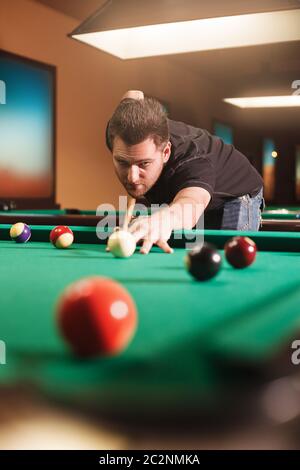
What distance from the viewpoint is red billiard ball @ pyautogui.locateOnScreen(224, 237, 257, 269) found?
1518 millimetres

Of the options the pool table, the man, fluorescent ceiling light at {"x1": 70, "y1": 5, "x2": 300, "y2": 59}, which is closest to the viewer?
the pool table

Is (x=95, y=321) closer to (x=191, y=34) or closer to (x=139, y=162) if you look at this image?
(x=139, y=162)

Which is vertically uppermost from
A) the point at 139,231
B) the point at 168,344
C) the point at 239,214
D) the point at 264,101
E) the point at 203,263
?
the point at 264,101

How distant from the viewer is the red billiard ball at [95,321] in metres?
0.71

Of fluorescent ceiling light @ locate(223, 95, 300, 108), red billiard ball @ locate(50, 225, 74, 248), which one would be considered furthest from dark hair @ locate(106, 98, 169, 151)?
fluorescent ceiling light @ locate(223, 95, 300, 108)

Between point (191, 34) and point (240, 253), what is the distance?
2092 mm

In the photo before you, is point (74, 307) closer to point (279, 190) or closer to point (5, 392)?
point (5, 392)

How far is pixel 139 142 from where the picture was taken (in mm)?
2318

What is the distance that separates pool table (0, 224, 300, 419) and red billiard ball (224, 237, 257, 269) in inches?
4.1

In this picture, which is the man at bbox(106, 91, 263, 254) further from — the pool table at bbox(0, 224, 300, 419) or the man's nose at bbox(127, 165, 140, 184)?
the pool table at bbox(0, 224, 300, 419)

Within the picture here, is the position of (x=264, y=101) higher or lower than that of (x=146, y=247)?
higher

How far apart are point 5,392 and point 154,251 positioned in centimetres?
133

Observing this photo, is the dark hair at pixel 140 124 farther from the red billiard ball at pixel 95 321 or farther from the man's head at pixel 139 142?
the red billiard ball at pixel 95 321

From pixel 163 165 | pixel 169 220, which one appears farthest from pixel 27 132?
pixel 169 220
